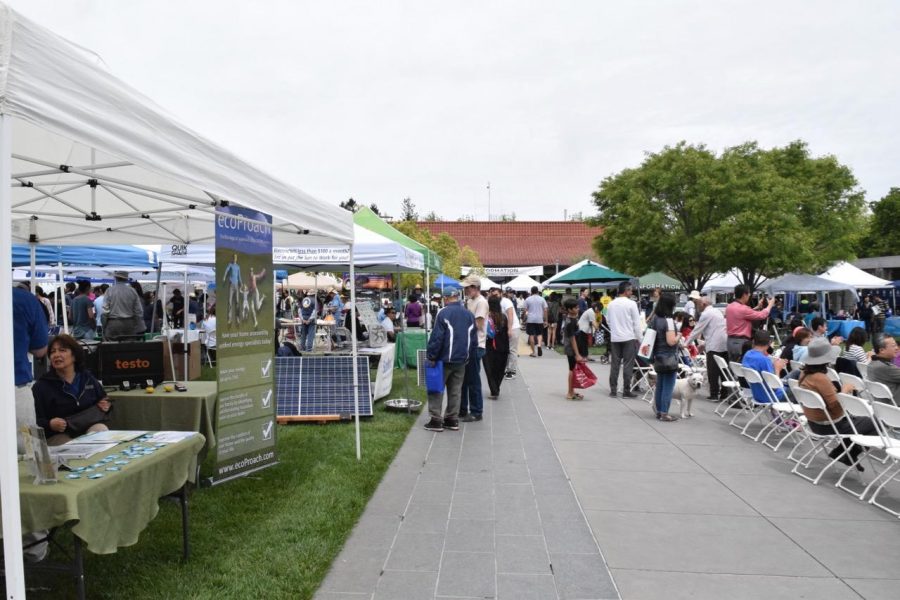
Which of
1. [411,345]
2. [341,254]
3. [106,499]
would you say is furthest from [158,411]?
[411,345]

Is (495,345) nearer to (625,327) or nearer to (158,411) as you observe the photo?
(625,327)

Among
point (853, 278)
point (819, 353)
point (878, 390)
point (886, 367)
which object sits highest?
point (853, 278)

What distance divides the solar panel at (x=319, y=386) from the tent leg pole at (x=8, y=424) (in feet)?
20.0

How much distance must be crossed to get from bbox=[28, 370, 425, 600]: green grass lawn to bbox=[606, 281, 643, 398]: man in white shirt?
5.07 meters

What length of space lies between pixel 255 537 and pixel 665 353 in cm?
613

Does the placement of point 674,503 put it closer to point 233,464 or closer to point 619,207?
point 233,464

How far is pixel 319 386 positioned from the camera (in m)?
8.77

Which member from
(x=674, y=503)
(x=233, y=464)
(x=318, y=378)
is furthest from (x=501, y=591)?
(x=318, y=378)

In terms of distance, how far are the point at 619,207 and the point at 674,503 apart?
21.3 metres

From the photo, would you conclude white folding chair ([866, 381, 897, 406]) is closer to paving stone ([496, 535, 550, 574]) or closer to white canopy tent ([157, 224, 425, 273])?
paving stone ([496, 535, 550, 574])

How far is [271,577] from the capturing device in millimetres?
3949

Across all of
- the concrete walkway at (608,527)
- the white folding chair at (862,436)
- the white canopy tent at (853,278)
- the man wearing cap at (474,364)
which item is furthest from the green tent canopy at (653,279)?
the white folding chair at (862,436)

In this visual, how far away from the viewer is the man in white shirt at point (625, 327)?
1046 centimetres

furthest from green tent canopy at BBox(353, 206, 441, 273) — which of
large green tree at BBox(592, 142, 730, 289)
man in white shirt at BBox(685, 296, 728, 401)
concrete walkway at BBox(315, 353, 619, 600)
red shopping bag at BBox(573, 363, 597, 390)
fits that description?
large green tree at BBox(592, 142, 730, 289)
